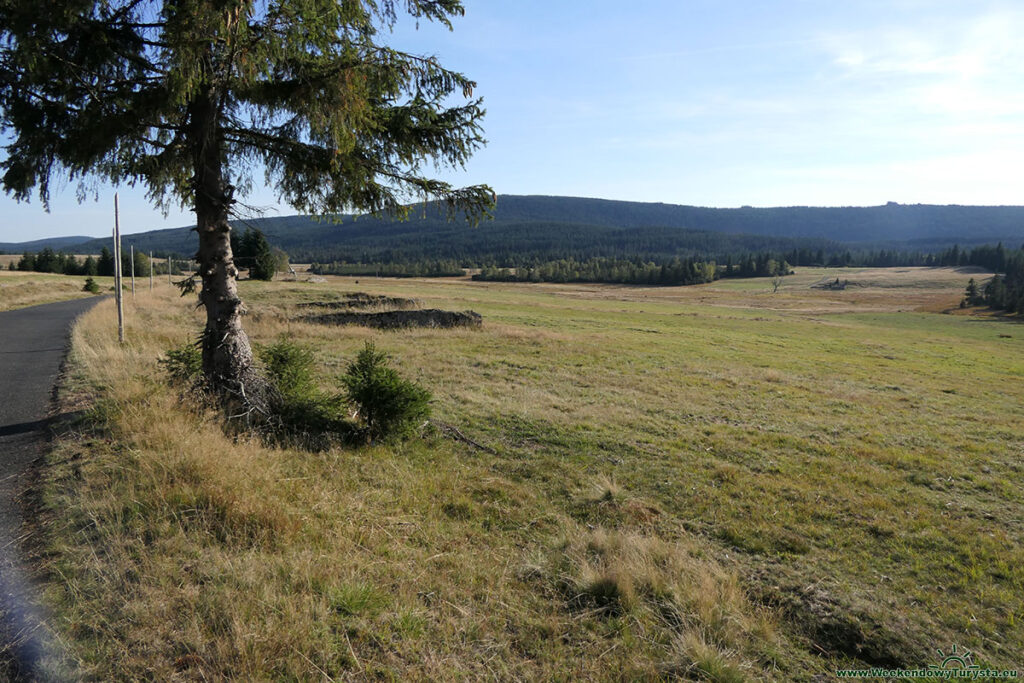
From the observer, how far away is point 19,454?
6.36 metres

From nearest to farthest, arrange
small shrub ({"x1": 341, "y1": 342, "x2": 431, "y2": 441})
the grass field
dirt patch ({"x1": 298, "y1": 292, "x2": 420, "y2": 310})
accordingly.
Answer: the grass field
small shrub ({"x1": 341, "y1": 342, "x2": 431, "y2": 441})
dirt patch ({"x1": 298, "y1": 292, "x2": 420, "y2": 310})

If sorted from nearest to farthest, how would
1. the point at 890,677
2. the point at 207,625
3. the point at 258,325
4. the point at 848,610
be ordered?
1. the point at 207,625
2. the point at 890,677
3. the point at 848,610
4. the point at 258,325

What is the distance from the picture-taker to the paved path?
3188 millimetres

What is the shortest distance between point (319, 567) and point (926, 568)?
20.1ft

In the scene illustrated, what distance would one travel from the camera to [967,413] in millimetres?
14688

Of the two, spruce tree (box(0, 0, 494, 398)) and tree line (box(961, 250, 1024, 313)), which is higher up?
spruce tree (box(0, 0, 494, 398))

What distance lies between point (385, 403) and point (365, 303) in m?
26.5

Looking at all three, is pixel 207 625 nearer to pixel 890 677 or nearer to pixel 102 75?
pixel 890 677

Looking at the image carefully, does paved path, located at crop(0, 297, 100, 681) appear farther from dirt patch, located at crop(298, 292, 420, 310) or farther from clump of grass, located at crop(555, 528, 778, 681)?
dirt patch, located at crop(298, 292, 420, 310)

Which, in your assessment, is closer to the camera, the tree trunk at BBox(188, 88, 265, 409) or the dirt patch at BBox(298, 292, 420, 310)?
the tree trunk at BBox(188, 88, 265, 409)

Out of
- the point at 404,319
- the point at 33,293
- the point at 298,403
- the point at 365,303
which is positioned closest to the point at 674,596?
the point at 298,403

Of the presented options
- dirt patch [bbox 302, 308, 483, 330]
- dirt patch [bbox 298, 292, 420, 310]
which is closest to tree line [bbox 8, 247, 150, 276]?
dirt patch [bbox 298, 292, 420, 310]

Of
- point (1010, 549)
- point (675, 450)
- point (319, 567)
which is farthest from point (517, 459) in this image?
point (1010, 549)

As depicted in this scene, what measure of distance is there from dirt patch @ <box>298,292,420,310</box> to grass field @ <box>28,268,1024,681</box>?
19.8 metres
